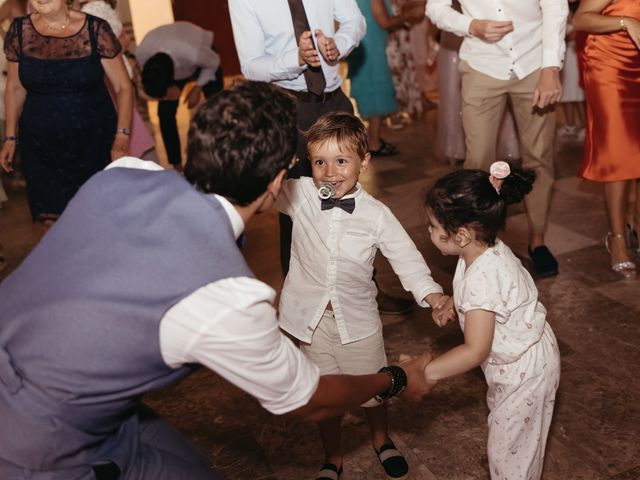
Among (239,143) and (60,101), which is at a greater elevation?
(239,143)

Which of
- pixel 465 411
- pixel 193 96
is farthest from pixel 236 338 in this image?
pixel 193 96

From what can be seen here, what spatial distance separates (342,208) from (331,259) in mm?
154

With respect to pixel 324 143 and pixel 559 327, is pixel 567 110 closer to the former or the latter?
pixel 559 327

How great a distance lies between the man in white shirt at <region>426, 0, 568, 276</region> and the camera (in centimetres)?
309

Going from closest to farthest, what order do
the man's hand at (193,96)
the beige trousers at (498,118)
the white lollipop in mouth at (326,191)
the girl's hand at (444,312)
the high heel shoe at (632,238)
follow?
the girl's hand at (444,312) < the white lollipop in mouth at (326,191) < the beige trousers at (498,118) < the high heel shoe at (632,238) < the man's hand at (193,96)

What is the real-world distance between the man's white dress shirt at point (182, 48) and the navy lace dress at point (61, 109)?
1850 mm

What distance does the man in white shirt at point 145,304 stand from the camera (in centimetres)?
127

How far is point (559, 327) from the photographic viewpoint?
2.95 metres

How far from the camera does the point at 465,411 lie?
250 centimetres

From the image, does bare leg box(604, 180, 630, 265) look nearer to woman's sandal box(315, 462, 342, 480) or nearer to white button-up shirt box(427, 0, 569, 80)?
white button-up shirt box(427, 0, 569, 80)

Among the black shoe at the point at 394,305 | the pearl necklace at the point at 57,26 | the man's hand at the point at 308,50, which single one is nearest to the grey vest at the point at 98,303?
the man's hand at the point at 308,50

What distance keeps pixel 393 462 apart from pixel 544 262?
1.57 meters

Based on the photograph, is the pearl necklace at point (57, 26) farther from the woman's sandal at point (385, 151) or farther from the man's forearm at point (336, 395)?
the woman's sandal at point (385, 151)

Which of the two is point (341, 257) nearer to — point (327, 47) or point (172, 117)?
point (327, 47)
